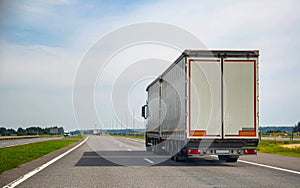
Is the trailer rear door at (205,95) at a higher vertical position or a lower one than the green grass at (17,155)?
higher

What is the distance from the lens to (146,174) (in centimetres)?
1273

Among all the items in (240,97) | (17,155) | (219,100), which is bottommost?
(17,155)

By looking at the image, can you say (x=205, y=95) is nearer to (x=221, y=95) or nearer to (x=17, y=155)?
(x=221, y=95)

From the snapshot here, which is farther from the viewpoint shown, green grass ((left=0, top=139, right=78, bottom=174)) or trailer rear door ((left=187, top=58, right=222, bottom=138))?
green grass ((left=0, top=139, right=78, bottom=174))

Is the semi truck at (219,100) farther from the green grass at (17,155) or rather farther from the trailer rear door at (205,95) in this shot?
the green grass at (17,155)

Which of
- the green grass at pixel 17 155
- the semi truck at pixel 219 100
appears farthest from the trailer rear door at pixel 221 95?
the green grass at pixel 17 155

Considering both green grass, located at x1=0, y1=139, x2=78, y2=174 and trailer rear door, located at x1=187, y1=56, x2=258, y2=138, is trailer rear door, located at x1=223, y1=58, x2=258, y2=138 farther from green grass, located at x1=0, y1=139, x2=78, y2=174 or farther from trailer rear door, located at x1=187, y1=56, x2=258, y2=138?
green grass, located at x1=0, y1=139, x2=78, y2=174

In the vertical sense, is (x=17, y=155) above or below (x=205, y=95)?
below

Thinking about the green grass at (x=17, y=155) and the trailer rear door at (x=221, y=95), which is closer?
the trailer rear door at (x=221, y=95)

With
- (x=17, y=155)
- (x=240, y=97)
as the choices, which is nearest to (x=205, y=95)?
(x=240, y=97)

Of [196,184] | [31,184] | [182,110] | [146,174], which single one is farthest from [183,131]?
[31,184]

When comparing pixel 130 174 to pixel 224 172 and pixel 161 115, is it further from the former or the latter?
pixel 161 115

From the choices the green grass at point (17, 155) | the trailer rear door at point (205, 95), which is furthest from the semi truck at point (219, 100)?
the green grass at point (17, 155)

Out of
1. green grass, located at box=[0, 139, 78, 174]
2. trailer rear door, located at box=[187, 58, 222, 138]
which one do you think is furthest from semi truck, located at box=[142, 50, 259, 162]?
green grass, located at box=[0, 139, 78, 174]
